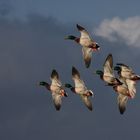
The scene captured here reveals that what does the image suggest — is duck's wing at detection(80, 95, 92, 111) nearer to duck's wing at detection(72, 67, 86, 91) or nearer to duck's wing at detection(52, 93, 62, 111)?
duck's wing at detection(72, 67, 86, 91)

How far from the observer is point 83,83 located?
13100 cm

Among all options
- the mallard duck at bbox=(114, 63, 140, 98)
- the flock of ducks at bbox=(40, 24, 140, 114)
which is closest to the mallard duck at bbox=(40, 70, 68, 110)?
the flock of ducks at bbox=(40, 24, 140, 114)

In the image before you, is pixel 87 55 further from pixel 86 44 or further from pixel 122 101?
pixel 122 101

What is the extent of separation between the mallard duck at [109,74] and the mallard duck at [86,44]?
330 cm

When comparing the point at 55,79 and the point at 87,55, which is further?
the point at 55,79

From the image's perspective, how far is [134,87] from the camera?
12812 cm

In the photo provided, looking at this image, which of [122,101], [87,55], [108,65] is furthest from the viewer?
[122,101]

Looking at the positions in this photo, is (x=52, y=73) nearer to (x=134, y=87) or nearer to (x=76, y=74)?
(x=76, y=74)

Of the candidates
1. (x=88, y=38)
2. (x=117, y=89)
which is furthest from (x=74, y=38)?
(x=117, y=89)

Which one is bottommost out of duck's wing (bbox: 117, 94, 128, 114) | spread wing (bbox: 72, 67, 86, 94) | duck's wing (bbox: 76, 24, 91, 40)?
duck's wing (bbox: 117, 94, 128, 114)

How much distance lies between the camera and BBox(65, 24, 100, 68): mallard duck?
130000 mm

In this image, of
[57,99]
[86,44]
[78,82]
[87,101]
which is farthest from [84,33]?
[57,99]

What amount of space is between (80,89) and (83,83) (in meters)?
1.23

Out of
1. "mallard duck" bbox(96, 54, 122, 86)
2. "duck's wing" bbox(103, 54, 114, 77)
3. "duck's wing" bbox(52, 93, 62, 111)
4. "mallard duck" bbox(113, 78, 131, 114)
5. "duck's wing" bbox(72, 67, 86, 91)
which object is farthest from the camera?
"duck's wing" bbox(52, 93, 62, 111)
